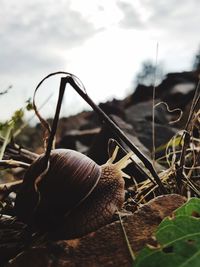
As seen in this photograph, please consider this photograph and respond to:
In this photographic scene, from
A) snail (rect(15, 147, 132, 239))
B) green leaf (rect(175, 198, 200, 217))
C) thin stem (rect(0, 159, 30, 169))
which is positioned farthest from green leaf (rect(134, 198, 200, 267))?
thin stem (rect(0, 159, 30, 169))

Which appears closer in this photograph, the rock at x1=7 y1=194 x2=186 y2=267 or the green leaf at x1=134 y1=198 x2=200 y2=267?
the green leaf at x1=134 y1=198 x2=200 y2=267

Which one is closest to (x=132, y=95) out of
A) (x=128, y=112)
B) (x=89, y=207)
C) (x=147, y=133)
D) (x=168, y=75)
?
(x=168, y=75)

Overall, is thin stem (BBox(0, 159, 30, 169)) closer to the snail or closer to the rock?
the snail

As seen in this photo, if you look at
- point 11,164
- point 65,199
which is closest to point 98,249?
point 65,199

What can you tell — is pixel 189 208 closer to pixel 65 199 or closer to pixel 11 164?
pixel 65 199

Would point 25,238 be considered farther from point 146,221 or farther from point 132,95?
point 132,95
